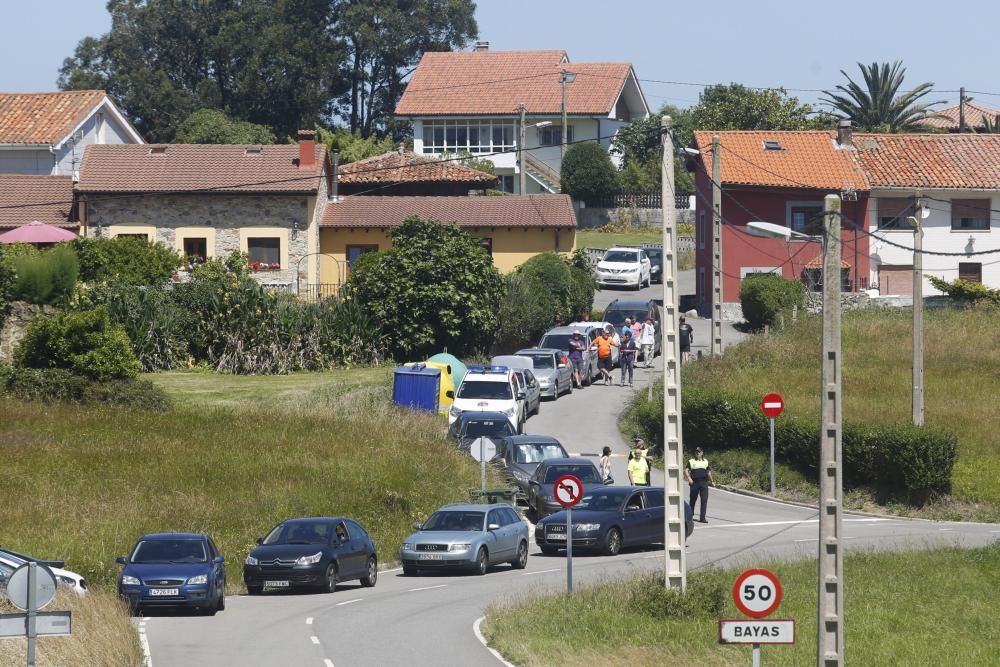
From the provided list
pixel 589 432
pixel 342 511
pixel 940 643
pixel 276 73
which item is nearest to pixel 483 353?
pixel 589 432

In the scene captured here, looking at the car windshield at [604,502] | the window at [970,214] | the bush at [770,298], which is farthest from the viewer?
the window at [970,214]

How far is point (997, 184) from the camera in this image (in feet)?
214

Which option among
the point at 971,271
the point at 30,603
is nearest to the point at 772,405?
the point at 30,603

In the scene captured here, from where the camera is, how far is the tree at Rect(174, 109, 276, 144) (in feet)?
298

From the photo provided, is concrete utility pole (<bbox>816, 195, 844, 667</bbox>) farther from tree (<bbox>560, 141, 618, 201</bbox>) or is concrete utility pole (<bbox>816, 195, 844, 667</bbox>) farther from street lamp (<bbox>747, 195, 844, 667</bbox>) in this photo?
tree (<bbox>560, 141, 618, 201</bbox>)

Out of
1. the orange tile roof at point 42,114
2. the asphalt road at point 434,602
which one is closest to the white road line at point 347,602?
the asphalt road at point 434,602

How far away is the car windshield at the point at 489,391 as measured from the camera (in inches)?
1687

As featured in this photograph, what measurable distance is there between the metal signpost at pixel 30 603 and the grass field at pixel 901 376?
87.6 ft

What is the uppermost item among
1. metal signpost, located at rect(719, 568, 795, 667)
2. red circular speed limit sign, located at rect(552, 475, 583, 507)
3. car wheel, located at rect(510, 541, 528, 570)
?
metal signpost, located at rect(719, 568, 795, 667)

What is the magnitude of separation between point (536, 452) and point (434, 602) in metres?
11.9

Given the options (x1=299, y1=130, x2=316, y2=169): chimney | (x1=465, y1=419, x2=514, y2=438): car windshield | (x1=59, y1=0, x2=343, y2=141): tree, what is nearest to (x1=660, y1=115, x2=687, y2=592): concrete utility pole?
(x1=465, y1=419, x2=514, y2=438): car windshield

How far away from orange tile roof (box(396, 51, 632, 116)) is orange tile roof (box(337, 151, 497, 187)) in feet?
72.0

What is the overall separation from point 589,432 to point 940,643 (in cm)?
2285

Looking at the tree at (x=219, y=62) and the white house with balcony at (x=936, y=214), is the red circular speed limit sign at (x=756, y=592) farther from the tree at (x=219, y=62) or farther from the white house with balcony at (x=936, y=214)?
the tree at (x=219, y=62)
